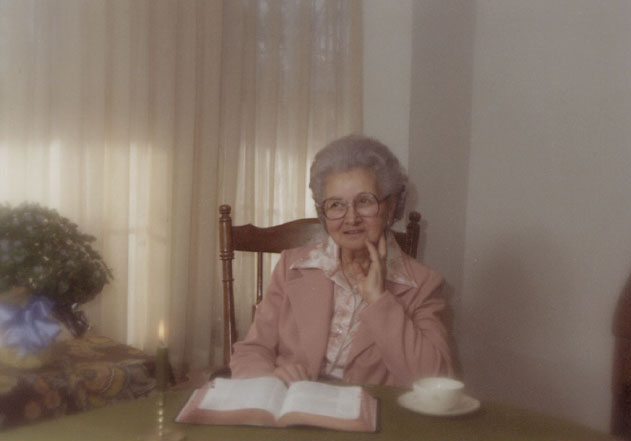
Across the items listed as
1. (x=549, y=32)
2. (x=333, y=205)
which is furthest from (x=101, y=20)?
(x=549, y=32)

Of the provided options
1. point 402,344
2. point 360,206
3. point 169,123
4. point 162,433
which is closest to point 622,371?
point 402,344

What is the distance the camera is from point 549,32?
2375mm

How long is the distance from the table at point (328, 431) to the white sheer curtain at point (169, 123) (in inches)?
57.0

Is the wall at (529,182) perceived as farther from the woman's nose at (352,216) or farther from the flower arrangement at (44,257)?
the flower arrangement at (44,257)

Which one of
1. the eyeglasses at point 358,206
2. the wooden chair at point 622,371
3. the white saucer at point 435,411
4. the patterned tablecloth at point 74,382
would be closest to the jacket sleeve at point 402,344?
the eyeglasses at point 358,206

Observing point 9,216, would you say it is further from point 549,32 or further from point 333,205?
point 549,32

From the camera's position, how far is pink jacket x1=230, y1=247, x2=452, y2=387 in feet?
5.13

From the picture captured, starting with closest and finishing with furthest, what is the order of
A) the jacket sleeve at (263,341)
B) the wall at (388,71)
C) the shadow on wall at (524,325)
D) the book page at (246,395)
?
the book page at (246,395) < the jacket sleeve at (263,341) < the shadow on wall at (524,325) < the wall at (388,71)

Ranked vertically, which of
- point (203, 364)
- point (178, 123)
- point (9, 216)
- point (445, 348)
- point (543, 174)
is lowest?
point (203, 364)

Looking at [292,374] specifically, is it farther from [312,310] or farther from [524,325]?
[524,325]

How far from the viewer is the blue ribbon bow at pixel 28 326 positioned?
5.51 ft

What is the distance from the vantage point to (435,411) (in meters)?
1.12

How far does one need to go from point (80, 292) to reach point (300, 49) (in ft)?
5.12

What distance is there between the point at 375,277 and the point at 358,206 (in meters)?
0.21
